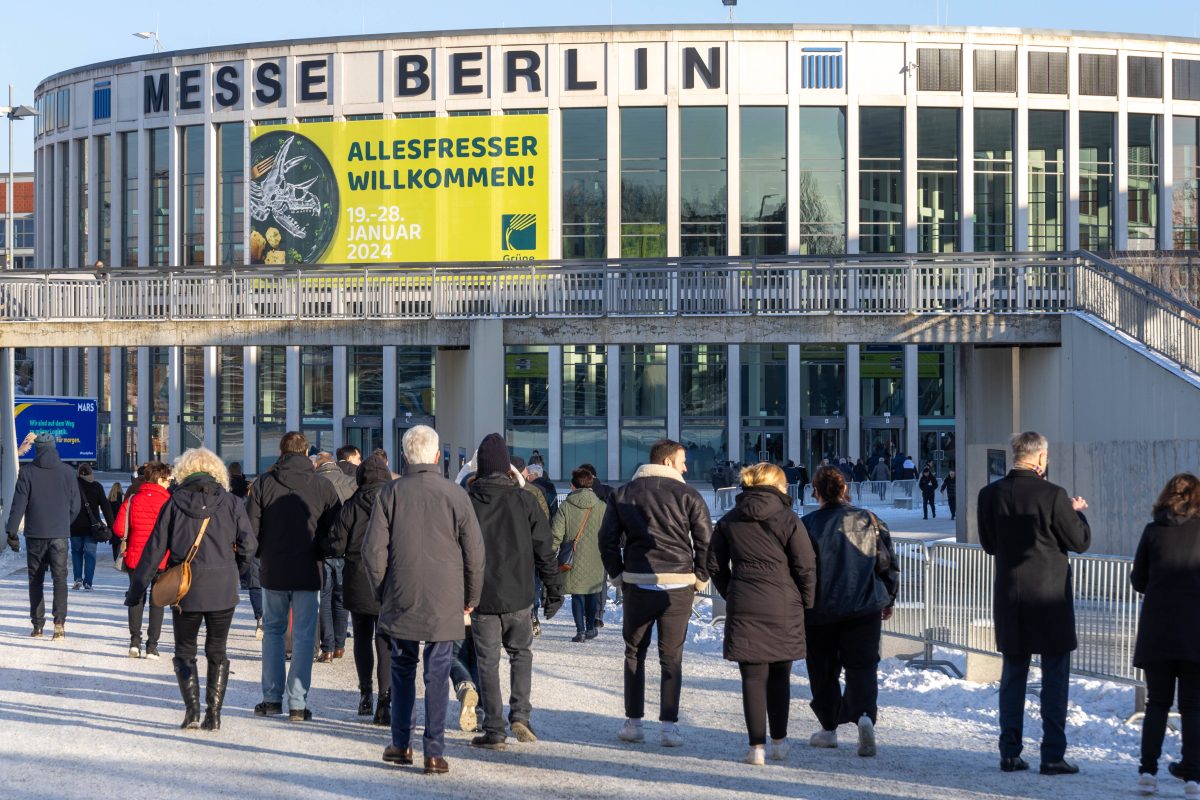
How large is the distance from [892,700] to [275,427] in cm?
5010

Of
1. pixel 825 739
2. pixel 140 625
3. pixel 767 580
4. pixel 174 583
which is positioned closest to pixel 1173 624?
pixel 767 580

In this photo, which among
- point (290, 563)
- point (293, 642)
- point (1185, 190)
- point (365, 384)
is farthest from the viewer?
point (365, 384)

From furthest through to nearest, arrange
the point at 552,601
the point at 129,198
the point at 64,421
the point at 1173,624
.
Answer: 1. the point at 129,198
2. the point at 64,421
3. the point at 552,601
4. the point at 1173,624

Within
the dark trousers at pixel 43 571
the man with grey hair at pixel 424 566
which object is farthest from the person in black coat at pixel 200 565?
the dark trousers at pixel 43 571

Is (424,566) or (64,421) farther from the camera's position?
(64,421)

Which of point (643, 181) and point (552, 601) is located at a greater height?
point (643, 181)

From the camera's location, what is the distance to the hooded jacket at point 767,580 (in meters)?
8.99

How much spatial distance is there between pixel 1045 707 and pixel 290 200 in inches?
2024

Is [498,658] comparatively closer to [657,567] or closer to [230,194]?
[657,567]

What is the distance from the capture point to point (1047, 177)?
5588 cm

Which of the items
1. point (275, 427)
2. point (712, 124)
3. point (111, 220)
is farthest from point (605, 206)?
point (111, 220)

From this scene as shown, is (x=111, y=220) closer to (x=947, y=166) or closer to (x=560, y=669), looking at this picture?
(x=947, y=166)

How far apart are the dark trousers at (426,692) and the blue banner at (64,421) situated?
909 inches

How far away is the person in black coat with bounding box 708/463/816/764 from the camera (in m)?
8.98
